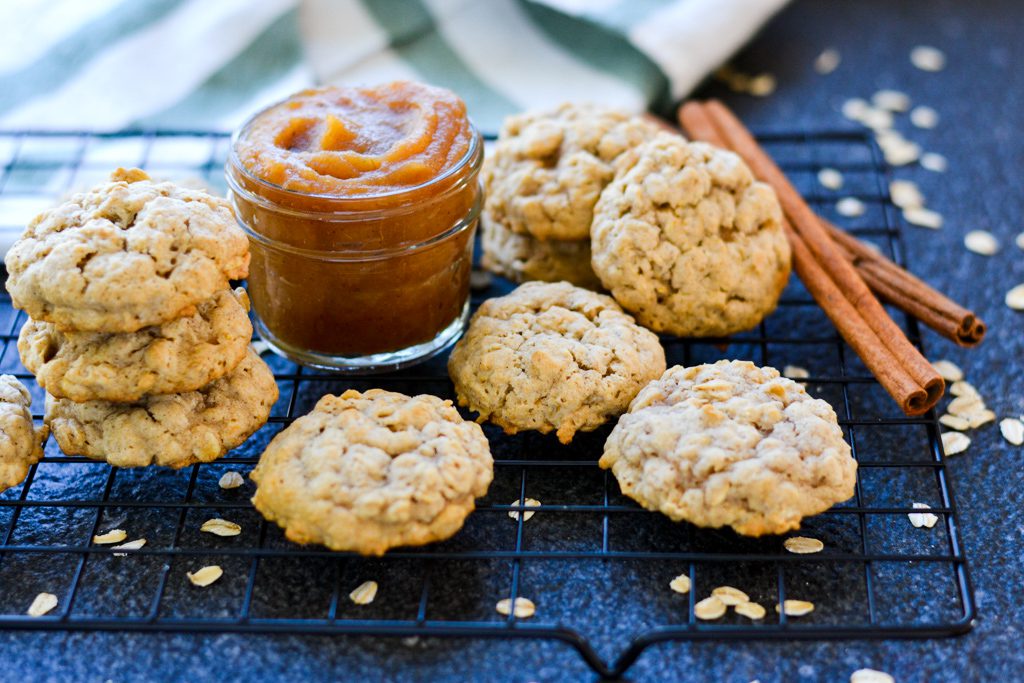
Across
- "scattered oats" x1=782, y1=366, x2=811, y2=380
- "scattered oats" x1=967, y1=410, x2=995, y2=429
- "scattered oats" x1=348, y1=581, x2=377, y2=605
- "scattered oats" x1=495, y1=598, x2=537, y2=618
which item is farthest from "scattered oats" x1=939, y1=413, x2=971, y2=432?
"scattered oats" x1=348, y1=581, x2=377, y2=605

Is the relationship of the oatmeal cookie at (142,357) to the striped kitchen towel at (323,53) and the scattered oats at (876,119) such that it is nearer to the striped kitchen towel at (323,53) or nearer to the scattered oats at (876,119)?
the striped kitchen towel at (323,53)

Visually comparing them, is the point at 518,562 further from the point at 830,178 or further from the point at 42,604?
the point at 830,178

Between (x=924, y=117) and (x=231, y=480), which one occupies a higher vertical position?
(x=231, y=480)

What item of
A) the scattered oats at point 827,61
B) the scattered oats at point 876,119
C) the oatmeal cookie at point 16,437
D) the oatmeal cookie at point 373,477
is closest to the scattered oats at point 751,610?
the oatmeal cookie at point 373,477

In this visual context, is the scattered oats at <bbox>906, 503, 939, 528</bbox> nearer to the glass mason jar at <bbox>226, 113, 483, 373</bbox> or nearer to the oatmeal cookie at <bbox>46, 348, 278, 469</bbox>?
the glass mason jar at <bbox>226, 113, 483, 373</bbox>

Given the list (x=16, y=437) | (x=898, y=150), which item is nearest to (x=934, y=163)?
(x=898, y=150)

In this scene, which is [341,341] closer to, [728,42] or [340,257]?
[340,257]
